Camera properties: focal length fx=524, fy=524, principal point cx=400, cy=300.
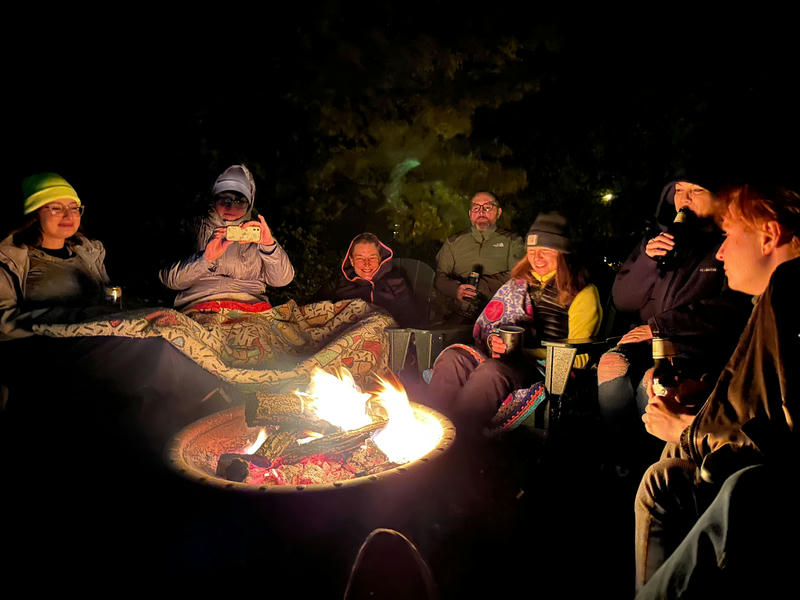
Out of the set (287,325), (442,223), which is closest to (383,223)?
(442,223)

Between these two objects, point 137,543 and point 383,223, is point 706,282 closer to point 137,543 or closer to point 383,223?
point 137,543

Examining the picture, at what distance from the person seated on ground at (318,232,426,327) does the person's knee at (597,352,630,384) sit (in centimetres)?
181

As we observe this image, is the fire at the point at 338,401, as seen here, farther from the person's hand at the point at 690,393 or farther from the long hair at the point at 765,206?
the long hair at the point at 765,206

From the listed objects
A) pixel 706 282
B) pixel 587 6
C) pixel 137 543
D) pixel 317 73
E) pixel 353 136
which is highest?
pixel 587 6

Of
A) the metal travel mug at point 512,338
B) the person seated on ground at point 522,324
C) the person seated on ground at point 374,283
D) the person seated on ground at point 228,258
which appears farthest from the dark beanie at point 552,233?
the person seated on ground at point 228,258

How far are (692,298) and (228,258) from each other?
123 inches

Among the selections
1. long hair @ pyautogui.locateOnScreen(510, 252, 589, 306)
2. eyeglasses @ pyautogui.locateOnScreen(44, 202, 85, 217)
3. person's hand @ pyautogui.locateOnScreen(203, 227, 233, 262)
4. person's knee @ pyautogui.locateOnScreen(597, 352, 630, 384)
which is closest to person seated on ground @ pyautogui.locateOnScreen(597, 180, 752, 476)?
person's knee @ pyautogui.locateOnScreen(597, 352, 630, 384)

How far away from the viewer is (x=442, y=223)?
7.65 metres

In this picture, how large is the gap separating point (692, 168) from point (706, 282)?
64cm

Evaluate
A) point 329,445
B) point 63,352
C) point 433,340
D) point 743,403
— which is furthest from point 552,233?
point 63,352

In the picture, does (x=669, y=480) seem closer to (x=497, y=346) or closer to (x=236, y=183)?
(x=497, y=346)

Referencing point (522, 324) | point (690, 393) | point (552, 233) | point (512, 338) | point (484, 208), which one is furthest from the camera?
point (484, 208)

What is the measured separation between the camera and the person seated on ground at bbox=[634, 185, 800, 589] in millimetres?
1358

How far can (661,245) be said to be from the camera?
10.0 feet
